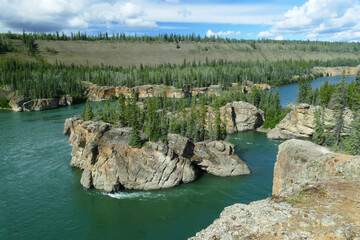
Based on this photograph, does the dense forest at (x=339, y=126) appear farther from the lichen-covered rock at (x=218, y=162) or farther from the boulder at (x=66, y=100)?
the boulder at (x=66, y=100)

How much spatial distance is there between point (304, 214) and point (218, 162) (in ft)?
130

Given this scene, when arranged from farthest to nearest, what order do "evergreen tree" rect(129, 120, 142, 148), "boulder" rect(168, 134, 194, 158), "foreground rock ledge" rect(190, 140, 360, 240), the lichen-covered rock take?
the lichen-covered rock → "boulder" rect(168, 134, 194, 158) → "evergreen tree" rect(129, 120, 142, 148) → "foreground rock ledge" rect(190, 140, 360, 240)

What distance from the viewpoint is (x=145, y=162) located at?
51.8m

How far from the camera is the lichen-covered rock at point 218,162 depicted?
56.2 metres

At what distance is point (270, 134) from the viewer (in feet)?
281

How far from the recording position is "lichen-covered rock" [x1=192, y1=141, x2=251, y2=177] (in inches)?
2215

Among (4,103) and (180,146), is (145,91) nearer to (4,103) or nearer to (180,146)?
(4,103)

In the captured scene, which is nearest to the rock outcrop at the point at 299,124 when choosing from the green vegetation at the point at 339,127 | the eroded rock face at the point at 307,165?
the green vegetation at the point at 339,127

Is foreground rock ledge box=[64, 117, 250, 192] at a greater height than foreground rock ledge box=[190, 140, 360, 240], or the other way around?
foreground rock ledge box=[190, 140, 360, 240]

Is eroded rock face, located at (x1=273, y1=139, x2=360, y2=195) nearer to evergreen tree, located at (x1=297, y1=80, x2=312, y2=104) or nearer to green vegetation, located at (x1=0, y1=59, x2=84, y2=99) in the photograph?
evergreen tree, located at (x1=297, y1=80, x2=312, y2=104)

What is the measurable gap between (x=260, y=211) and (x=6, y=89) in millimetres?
181574

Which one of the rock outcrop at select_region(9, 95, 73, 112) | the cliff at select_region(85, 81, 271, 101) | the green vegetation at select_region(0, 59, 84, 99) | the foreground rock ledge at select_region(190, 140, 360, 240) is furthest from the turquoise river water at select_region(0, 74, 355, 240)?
the cliff at select_region(85, 81, 271, 101)

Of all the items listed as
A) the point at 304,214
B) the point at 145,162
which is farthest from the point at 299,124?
the point at 304,214

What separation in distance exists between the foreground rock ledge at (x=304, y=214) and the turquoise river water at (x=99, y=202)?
20916 millimetres
